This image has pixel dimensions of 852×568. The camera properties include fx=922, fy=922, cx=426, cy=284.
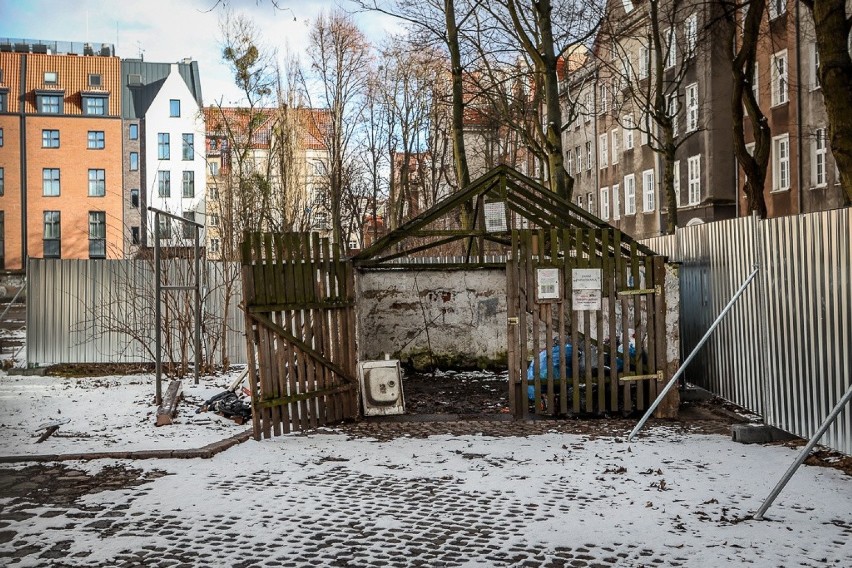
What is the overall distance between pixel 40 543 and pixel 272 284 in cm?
527

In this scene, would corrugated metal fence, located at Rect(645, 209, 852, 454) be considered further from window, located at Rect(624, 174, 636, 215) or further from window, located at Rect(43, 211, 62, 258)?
window, located at Rect(43, 211, 62, 258)

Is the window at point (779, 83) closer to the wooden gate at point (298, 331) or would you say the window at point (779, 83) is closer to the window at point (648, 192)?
the window at point (648, 192)

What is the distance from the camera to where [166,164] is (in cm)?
7225

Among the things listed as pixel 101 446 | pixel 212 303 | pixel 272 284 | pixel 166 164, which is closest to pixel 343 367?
pixel 272 284

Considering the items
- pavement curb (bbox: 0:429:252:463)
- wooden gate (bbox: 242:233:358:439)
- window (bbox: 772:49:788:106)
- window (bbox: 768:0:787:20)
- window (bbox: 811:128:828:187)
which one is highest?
window (bbox: 768:0:787:20)

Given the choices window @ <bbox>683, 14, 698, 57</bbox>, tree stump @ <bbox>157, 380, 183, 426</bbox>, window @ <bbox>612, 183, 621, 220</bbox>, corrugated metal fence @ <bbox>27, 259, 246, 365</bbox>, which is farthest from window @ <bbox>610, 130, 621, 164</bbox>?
tree stump @ <bbox>157, 380, 183, 426</bbox>

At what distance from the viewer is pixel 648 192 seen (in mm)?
47000

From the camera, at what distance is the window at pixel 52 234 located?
6719 cm

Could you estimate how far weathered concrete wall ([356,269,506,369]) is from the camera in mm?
18453

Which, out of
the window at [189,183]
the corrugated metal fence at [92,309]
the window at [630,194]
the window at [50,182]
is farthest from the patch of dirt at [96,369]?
the window at [189,183]

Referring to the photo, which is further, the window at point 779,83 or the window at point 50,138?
the window at point 50,138

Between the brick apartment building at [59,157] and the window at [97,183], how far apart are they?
75 millimetres

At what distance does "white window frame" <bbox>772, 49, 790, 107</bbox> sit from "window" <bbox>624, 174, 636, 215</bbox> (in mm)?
15240

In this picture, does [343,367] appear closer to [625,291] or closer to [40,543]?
[625,291]
